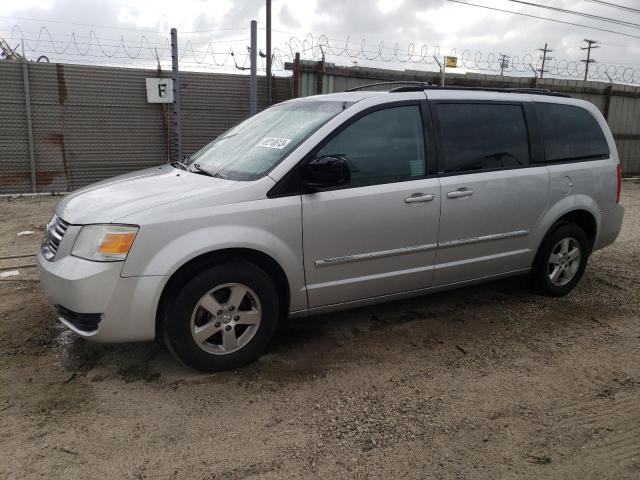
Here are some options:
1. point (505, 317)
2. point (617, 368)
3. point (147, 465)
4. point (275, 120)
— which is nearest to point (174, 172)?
point (275, 120)

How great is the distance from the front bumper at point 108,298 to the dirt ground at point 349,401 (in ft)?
1.25

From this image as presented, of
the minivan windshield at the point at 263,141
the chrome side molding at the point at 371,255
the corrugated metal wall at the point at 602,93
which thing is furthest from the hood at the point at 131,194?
the corrugated metal wall at the point at 602,93

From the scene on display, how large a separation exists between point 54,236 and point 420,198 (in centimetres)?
250

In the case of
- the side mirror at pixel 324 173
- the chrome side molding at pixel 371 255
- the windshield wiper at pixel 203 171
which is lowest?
the chrome side molding at pixel 371 255

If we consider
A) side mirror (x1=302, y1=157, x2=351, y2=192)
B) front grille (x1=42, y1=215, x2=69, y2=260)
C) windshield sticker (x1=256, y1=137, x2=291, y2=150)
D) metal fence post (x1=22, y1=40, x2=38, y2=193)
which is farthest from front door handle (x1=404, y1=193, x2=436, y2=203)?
metal fence post (x1=22, y1=40, x2=38, y2=193)

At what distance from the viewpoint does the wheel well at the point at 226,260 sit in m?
3.29

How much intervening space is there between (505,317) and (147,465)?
314cm

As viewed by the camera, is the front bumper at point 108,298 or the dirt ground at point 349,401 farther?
the front bumper at point 108,298

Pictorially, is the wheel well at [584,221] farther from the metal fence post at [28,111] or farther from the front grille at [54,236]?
the metal fence post at [28,111]

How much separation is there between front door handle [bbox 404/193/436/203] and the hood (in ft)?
4.06

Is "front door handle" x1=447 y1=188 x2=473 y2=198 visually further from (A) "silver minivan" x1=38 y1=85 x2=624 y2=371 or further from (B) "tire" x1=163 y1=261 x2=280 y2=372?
(B) "tire" x1=163 y1=261 x2=280 y2=372

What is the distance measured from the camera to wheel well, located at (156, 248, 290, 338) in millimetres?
3287

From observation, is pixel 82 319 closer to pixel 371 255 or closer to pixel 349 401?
pixel 349 401

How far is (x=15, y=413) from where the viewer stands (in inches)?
119
